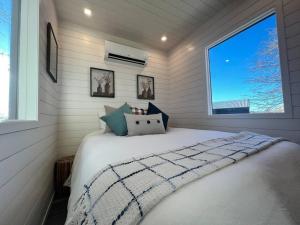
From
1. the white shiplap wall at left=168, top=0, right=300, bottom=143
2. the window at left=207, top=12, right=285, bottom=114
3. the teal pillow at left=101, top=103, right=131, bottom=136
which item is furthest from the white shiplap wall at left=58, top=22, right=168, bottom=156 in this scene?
the window at left=207, top=12, right=285, bottom=114

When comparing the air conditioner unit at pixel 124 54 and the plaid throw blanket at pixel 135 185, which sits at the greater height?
the air conditioner unit at pixel 124 54

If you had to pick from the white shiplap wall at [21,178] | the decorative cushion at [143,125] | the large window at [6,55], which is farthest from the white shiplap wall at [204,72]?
the large window at [6,55]

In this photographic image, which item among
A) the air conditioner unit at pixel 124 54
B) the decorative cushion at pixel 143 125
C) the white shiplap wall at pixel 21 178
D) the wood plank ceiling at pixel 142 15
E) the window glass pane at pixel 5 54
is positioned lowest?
the white shiplap wall at pixel 21 178

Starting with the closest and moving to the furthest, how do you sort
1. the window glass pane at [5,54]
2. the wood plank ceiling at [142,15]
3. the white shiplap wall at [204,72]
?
the window glass pane at [5,54] → the white shiplap wall at [204,72] → the wood plank ceiling at [142,15]

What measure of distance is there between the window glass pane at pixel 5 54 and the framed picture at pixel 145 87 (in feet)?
6.67

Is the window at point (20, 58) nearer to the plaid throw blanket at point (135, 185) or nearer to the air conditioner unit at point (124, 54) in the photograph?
the plaid throw blanket at point (135, 185)

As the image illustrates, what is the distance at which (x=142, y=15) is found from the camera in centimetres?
223

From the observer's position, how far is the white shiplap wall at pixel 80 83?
7.31 ft

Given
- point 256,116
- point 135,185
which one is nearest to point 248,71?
point 256,116

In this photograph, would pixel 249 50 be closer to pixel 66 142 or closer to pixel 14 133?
pixel 14 133

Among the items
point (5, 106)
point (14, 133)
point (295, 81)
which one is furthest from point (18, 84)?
point (295, 81)

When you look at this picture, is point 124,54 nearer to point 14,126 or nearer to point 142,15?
point 142,15

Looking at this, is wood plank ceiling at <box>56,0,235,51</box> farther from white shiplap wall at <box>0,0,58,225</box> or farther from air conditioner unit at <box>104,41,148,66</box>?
white shiplap wall at <box>0,0,58,225</box>

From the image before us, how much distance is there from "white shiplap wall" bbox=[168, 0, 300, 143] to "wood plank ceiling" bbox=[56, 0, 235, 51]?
22 centimetres
